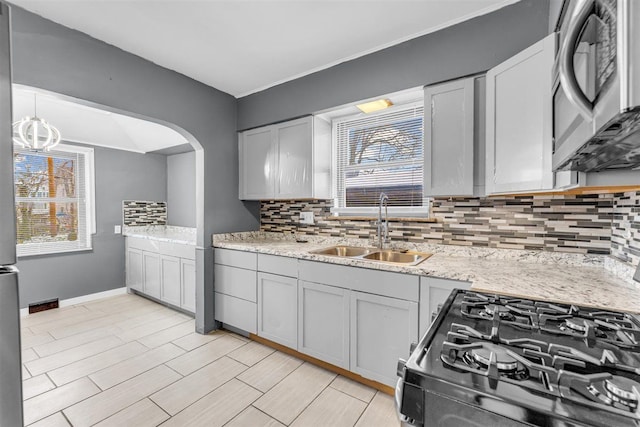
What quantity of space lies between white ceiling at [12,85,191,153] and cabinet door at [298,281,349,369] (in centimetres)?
276

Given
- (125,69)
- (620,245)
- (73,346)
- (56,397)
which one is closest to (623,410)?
(620,245)

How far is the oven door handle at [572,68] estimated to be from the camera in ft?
2.06

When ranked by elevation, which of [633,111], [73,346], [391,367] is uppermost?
[633,111]

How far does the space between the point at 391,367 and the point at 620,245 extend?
1.54 meters

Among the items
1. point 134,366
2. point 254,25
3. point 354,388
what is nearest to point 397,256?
point 354,388

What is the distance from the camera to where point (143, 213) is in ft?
15.0

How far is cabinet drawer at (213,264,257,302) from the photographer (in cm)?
274

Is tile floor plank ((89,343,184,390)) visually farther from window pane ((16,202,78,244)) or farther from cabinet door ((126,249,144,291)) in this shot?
window pane ((16,202,78,244))

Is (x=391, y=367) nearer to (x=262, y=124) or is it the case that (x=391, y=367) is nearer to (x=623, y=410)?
(x=623, y=410)

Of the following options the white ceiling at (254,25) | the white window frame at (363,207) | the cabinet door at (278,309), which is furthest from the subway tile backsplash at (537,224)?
the white ceiling at (254,25)

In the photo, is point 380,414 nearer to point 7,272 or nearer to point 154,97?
point 7,272

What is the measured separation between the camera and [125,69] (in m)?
2.35

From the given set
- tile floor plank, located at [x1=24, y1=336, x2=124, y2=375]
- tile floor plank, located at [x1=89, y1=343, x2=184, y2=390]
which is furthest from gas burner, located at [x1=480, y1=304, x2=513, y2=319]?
tile floor plank, located at [x1=24, y1=336, x2=124, y2=375]

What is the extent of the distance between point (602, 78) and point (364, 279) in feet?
5.41
